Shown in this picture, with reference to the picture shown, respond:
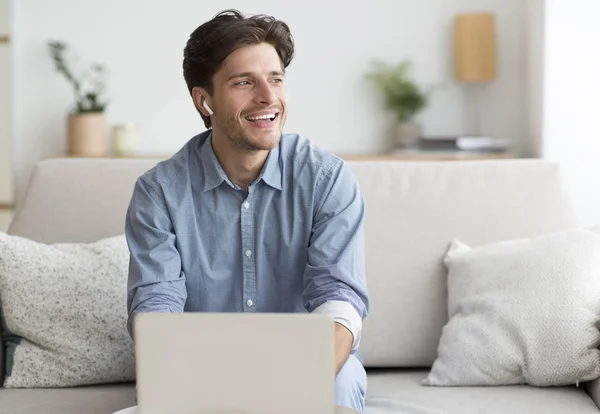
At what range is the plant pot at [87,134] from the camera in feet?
16.7

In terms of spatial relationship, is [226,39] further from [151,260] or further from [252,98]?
[151,260]

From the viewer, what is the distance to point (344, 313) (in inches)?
82.1

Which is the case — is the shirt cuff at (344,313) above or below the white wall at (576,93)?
below

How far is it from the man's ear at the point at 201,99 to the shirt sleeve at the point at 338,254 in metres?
0.33

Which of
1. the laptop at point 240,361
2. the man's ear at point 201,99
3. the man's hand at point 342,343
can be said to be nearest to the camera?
the laptop at point 240,361

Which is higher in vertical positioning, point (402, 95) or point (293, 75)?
point (293, 75)

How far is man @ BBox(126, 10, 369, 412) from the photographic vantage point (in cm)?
224

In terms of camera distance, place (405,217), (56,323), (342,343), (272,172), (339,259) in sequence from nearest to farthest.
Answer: (342,343) < (339,259) < (272,172) < (56,323) < (405,217)

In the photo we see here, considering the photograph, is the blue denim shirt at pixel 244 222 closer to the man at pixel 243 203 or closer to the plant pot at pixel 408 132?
the man at pixel 243 203

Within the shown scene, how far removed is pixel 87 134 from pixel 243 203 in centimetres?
297

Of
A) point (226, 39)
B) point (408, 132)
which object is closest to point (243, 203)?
point (226, 39)

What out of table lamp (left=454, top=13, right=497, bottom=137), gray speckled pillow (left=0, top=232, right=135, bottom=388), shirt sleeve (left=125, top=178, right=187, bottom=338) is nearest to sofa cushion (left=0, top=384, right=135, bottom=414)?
gray speckled pillow (left=0, top=232, right=135, bottom=388)

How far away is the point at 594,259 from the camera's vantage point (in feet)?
8.04

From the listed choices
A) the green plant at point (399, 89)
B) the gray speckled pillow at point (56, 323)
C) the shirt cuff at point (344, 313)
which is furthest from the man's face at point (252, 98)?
the green plant at point (399, 89)
